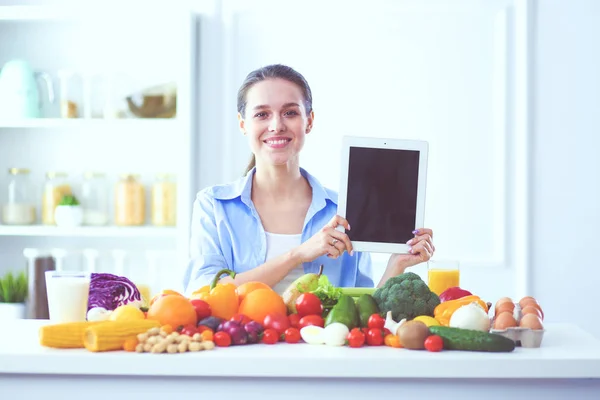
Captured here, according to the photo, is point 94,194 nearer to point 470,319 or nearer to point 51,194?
point 51,194

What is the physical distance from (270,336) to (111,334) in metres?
0.29

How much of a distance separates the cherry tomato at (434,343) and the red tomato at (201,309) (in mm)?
434

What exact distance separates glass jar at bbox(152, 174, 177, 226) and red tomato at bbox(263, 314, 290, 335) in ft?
7.00

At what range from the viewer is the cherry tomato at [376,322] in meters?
1.58

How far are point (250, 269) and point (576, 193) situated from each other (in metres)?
1.86

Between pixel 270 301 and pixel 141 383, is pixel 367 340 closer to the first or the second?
pixel 270 301

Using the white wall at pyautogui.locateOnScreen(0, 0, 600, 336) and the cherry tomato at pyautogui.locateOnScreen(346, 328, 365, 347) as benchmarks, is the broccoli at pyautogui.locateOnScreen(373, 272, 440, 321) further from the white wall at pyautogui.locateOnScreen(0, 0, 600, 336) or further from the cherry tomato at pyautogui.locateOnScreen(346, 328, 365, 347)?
the white wall at pyautogui.locateOnScreen(0, 0, 600, 336)

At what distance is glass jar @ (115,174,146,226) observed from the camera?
3666 mm

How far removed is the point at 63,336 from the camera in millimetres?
1489

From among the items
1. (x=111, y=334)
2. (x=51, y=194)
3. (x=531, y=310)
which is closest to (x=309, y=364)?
(x=111, y=334)

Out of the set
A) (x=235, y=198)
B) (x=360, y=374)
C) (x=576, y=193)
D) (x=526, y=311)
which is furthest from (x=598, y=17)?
(x=360, y=374)

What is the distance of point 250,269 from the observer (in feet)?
8.18

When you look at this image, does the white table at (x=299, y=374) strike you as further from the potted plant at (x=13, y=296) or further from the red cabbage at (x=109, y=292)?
the potted plant at (x=13, y=296)

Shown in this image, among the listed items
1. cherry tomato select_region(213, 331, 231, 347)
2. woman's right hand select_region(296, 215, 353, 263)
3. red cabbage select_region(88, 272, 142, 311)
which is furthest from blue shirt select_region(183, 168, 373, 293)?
cherry tomato select_region(213, 331, 231, 347)
